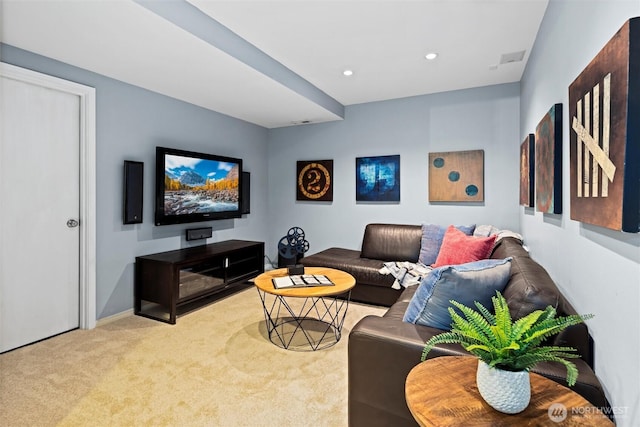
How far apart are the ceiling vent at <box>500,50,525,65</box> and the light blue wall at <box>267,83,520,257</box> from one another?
2.37ft

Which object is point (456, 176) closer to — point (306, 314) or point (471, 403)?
point (306, 314)

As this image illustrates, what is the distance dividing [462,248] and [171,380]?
2.68 metres

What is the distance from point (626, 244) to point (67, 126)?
373 centimetres

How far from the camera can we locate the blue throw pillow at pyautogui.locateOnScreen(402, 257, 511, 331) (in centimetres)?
160

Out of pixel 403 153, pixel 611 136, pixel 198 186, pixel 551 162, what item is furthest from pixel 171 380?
pixel 403 153

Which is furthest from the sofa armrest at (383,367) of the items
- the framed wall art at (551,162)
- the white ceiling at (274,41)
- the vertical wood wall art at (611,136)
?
the white ceiling at (274,41)

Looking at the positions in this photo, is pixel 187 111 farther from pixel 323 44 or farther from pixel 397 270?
pixel 397 270

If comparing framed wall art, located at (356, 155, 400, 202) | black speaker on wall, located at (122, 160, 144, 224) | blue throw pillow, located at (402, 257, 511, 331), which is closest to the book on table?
blue throw pillow, located at (402, 257, 511, 331)

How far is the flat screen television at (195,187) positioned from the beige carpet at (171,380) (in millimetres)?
1309

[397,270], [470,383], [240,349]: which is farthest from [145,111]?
[470,383]

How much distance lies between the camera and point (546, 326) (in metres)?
0.99

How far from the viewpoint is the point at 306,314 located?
11.0ft

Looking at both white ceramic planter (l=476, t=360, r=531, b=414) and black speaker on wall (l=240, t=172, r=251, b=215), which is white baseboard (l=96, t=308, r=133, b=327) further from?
white ceramic planter (l=476, t=360, r=531, b=414)

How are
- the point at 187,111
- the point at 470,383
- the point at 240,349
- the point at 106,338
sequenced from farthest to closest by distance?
the point at 187,111 → the point at 106,338 → the point at 240,349 → the point at 470,383
